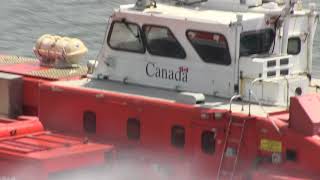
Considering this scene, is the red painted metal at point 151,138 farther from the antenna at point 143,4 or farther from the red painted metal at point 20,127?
the antenna at point 143,4

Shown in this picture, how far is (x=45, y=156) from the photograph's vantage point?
14.4 m

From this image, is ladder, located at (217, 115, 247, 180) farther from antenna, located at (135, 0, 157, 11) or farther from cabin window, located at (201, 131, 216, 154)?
antenna, located at (135, 0, 157, 11)

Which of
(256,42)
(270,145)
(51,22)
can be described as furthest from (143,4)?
(51,22)

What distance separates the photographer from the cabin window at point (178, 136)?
14.5 metres

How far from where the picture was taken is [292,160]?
13586mm

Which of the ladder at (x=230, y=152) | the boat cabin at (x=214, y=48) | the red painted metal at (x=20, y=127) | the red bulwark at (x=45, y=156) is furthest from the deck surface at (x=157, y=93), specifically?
the red bulwark at (x=45, y=156)

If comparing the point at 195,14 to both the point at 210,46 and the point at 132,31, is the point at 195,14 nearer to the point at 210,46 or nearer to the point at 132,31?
the point at 210,46

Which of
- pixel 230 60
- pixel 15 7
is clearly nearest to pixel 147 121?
pixel 230 60

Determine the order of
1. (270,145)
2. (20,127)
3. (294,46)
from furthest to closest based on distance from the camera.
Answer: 1. (20,127)
2. (294,46)
3. (270,145)

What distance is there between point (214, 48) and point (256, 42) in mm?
576

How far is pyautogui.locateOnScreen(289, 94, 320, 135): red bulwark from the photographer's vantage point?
13.5m

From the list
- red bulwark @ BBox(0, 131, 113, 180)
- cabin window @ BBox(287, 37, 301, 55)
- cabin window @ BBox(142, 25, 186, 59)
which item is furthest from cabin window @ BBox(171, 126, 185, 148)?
cabin window @ BBox(287, 37, 301, 55)

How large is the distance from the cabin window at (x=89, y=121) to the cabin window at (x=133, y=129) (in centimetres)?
60

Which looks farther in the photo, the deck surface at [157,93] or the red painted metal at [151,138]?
the deck surface at [157,93]
